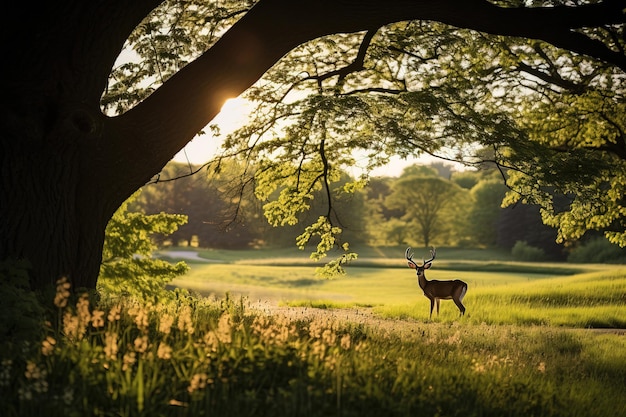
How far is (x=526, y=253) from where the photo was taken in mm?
56656

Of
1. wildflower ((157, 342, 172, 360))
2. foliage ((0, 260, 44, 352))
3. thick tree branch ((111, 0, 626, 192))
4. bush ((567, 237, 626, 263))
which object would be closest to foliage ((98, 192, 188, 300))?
thick tree branch ((111, 0, 626, 192))

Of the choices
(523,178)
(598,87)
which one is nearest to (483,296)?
(598,87)

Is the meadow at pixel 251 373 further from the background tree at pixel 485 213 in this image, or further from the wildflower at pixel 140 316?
the background tree at pixel 485 213

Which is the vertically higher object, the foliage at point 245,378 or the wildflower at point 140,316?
the wildflower at point 140,316

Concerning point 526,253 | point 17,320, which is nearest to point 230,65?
point 17,320

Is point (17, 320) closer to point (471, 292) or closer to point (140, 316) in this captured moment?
point (140, 316)

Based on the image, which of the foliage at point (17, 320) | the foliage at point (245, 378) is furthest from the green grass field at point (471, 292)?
the foliage at point (17, 320)

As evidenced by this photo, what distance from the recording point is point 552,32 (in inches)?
331

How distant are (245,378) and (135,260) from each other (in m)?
10.8

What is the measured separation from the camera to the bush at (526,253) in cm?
5634

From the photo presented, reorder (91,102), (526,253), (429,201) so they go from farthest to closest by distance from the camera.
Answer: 1. (429,201)
2. (526,253)
3. (91,102)

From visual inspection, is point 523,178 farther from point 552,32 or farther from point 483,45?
point 483,45

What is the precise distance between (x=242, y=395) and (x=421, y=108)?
6413 mm

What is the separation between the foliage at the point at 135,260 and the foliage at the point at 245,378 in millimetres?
7523
